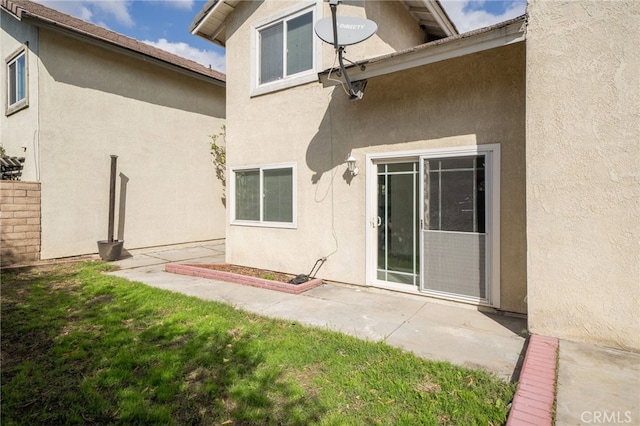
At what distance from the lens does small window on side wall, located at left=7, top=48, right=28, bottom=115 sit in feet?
36.7

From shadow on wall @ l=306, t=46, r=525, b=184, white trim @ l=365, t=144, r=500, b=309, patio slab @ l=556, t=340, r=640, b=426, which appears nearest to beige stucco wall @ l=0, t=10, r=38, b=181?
shadow on wall @ l=306, t=46, r=525, b=184

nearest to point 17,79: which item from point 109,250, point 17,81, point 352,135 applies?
point 17,81

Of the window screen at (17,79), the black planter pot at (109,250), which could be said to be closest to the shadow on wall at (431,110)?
the black planter pot at (109,250)

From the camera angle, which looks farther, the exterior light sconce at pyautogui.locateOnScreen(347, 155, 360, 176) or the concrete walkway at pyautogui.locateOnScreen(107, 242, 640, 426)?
the exterior light sconce at pyautogui.locateOnScreen(347, 155, 360, 176)

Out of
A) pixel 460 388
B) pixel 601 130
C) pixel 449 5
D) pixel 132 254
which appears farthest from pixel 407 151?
pixel 132 254

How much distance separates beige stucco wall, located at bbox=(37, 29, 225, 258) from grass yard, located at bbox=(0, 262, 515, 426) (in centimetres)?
620

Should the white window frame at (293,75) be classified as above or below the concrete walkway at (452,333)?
above

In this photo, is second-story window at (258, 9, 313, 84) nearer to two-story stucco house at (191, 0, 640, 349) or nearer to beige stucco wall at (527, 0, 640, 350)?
two-story stucco house at (191, 0, 640, 349)

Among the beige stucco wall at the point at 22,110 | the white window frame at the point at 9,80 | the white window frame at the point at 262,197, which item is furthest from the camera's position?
the white window frame at the point at 9,80

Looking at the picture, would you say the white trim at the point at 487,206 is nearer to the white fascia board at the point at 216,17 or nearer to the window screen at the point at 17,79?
the white fascia board at the point at 216,17

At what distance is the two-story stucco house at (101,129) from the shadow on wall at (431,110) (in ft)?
27.1

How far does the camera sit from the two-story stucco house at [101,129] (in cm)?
1060

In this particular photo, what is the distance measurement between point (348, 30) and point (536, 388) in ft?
21.6

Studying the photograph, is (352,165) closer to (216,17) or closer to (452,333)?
(452,333)
